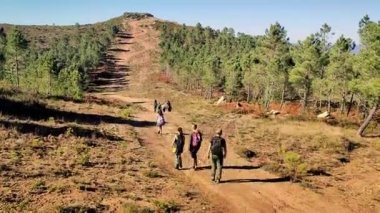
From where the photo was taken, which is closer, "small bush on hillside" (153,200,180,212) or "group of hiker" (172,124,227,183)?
"small bush on hillside" (153,200,180,212)

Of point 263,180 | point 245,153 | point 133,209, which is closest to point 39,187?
point 133,209

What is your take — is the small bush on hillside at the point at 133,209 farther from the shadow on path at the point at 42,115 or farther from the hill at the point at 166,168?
the shadow on path at the point at 42,115

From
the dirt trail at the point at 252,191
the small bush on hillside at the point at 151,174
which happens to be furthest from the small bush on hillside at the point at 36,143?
the small bush on hillside at the point at 151,174

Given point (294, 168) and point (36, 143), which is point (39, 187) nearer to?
point (36, 143)

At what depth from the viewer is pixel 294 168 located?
21625 millimetres

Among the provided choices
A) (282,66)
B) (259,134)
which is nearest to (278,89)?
(282,66)

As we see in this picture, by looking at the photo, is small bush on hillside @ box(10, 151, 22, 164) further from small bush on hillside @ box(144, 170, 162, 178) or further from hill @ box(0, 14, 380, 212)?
small bush on hillside @ box(144, 170, 162, 178)

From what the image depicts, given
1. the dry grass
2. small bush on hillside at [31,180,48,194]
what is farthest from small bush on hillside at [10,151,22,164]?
small bush on hillside at [31,180,48,194]

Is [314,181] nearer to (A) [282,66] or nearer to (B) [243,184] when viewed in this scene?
(B) [243,184]

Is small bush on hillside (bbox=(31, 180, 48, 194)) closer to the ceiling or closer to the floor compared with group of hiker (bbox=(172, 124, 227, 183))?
closer to the floor

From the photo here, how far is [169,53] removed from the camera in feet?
437

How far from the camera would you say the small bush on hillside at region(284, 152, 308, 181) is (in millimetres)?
20438

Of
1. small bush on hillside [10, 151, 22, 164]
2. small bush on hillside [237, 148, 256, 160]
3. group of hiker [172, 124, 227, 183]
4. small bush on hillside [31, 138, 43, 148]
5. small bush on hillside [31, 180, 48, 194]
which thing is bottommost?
small bush on hillside [237, 148, 256, 160]

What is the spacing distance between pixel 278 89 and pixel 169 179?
61.4 m
